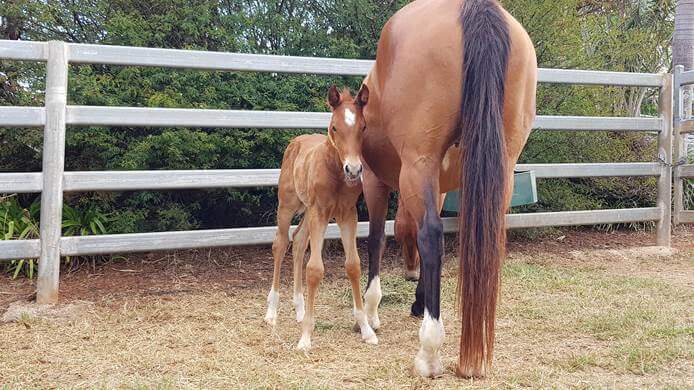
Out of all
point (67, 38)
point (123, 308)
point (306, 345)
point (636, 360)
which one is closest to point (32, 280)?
point (123, 308)

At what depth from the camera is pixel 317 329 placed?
3859 mm

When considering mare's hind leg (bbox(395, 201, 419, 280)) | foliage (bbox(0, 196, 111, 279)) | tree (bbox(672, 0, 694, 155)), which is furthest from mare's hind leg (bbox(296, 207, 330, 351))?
tree (bbox(672, 0, 694, 155))

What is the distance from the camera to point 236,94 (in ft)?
18.1

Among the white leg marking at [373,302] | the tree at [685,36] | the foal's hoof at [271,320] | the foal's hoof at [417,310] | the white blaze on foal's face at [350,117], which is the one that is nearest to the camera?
the white blaze on foal's face at [350,117]

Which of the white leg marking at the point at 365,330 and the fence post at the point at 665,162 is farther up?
the fence post at the point at 665,162

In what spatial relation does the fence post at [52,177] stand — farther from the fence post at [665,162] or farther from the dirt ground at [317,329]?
the fence post at [665,162]

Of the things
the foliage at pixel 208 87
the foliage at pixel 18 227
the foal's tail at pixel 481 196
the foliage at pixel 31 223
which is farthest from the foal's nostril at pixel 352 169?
the foliage at pixel 18 227

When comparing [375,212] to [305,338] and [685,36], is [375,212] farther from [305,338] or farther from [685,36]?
[685,36]

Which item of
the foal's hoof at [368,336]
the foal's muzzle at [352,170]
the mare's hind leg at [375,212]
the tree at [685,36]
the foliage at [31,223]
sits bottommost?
the foal's hoof at [368,336]

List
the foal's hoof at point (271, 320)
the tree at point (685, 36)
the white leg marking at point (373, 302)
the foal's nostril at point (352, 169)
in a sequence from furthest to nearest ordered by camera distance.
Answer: the tree at point (685, 36)
the foal's hoof at point (271, 320)
the white leg marking at point (373, 302)
the foal's nostril at point (352, 169)

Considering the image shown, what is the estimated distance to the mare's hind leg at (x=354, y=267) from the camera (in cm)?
361

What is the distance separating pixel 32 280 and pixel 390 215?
3.19m

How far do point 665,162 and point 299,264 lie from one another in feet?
14.8

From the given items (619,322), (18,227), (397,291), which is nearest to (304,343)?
(397,291)
